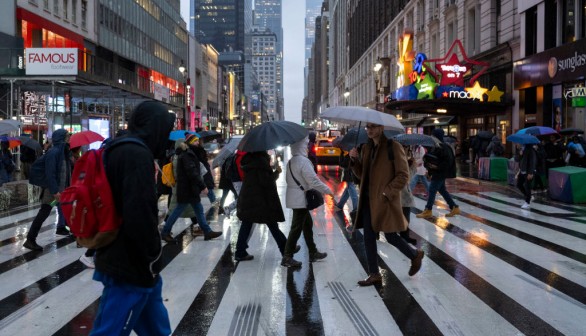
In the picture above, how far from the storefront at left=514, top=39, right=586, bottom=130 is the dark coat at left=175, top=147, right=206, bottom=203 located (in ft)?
58.2

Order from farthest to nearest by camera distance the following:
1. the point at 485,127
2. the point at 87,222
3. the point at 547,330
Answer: the point at 485,127
the point at 547,330
the point at 87,222

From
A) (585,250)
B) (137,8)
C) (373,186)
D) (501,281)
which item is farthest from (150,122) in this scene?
(137,8)

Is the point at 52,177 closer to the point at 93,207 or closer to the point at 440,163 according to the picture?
the point at 93,207

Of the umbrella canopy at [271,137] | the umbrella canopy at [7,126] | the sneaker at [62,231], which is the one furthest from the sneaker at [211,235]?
the umbrella canopy at [7,126]

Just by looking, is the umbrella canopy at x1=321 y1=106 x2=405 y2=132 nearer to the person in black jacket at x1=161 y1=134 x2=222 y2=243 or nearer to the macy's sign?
the person in black jacket at x1=161 y1=134 x2=222 y2=243

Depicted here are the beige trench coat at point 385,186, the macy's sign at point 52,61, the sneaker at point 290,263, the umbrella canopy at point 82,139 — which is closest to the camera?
the beige trench coat at point 385,186

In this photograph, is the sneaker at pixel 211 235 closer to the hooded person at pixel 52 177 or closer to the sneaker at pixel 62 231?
the hooded person at pixel 52 177

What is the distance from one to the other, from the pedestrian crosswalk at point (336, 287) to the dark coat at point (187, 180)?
83 cm

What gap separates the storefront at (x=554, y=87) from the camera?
2173cm

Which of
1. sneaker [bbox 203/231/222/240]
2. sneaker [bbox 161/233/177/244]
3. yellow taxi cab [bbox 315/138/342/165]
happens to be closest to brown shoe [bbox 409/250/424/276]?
sneaker [bbox 203/231/222/240]

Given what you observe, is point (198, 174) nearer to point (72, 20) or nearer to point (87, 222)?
point (87, 222)

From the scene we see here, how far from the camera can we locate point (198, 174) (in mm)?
8797

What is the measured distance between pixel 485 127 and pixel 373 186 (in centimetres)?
3025

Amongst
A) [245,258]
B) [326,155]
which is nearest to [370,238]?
[245,258]
